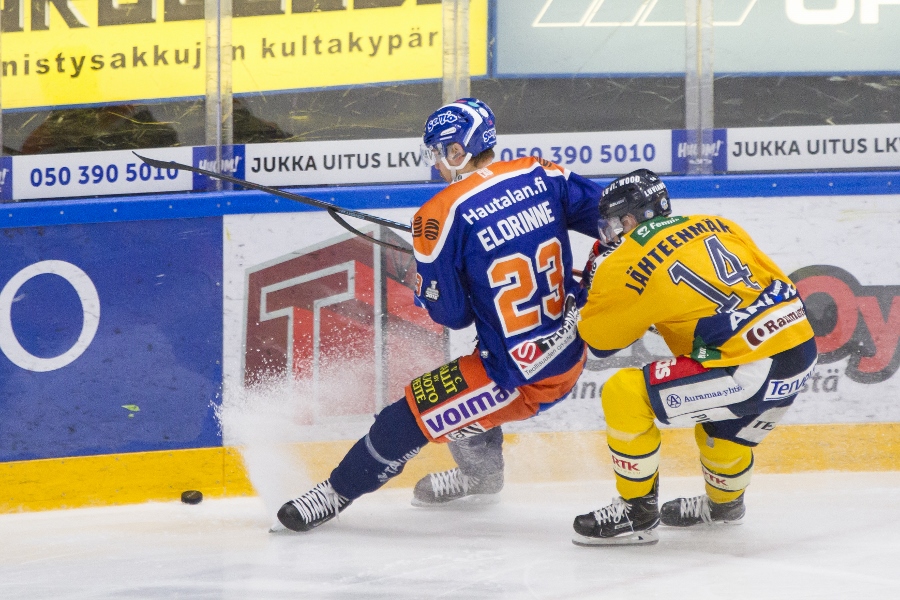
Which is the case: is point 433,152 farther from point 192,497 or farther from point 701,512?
point 192,497

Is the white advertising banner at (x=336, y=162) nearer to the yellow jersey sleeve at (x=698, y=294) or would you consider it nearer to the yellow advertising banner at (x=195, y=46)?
the yellow advertising banner at (x=195, y=46)

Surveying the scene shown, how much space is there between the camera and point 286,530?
2840 millimetres

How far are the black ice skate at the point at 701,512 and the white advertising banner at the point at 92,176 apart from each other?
2051 millimetres

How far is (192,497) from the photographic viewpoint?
3.31 metres

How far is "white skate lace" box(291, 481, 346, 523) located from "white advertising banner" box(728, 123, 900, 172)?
1.87m

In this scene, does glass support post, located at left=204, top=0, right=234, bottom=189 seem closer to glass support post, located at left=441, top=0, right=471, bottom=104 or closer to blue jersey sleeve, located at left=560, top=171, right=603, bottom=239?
glass support post, located at left=441, top=0, right=471, bottom=104

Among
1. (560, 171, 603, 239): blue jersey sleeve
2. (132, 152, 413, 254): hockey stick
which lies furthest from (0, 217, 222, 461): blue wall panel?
(560, 171, 603, 239): blue jersey sleeve

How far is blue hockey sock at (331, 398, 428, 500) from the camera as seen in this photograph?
2.66 metres

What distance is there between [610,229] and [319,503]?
44.7 inches

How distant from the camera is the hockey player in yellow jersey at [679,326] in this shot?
2342 mm

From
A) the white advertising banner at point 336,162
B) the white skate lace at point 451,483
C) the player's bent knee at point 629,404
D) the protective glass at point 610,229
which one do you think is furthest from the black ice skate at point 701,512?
the white advertising banner at point 336,162

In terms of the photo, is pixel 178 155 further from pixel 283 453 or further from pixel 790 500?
pixel 790 500

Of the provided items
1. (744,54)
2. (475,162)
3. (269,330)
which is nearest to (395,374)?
(269,330)

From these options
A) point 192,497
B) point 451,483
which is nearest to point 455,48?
point 451,483
